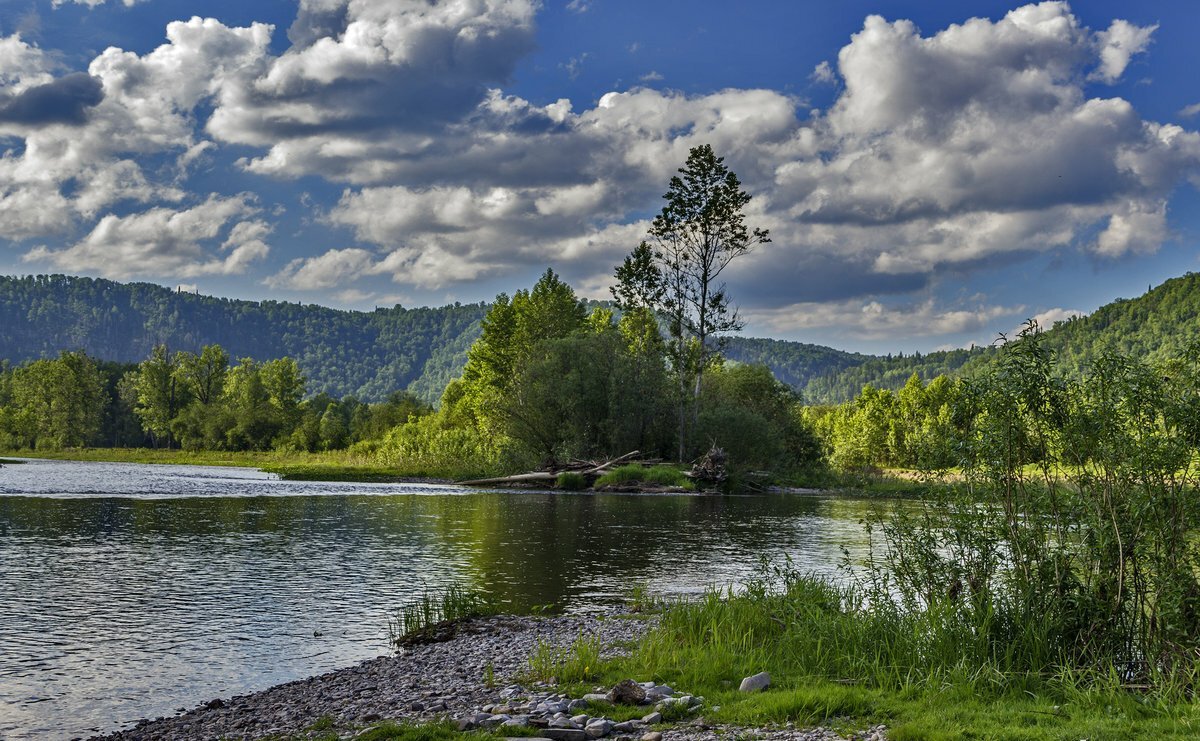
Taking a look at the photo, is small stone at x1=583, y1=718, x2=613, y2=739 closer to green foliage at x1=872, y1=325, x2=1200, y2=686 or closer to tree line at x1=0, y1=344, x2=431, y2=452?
green foliage at x1=872, y1=325, x2=1200, y2=686

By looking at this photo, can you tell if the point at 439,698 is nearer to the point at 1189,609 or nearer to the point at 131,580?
the point at 1189,609

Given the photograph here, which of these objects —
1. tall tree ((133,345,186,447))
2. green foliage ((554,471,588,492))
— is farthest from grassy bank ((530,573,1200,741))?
tall tree ((133,345,186,447))

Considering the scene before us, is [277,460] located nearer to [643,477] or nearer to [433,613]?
[643,477]

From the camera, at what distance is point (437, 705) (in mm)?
11289

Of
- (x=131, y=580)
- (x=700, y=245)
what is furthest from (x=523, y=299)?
(x=131, y=580)

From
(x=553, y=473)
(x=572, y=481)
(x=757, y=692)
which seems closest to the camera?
(x=757, y=692)

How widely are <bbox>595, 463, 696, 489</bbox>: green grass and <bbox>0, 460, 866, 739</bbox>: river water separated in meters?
12.2

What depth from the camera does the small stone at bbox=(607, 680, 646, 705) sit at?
10.8 meters

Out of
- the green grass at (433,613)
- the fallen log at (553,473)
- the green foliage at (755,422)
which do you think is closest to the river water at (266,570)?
the green grass at (433,613)

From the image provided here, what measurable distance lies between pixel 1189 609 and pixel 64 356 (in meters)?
162

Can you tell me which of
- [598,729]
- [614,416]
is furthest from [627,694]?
[614,416]

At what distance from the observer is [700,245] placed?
72500mm

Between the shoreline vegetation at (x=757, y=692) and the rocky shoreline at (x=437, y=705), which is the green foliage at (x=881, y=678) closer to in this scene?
the shoreline vegetation at (x=757, y=692)

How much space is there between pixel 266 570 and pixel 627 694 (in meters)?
17.1
